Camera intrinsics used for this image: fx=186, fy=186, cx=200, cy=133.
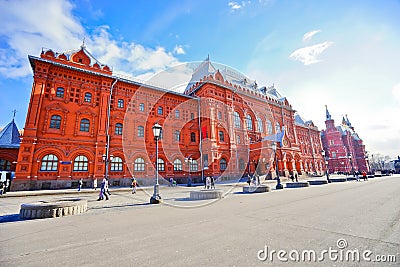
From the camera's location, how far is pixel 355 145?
69062mm

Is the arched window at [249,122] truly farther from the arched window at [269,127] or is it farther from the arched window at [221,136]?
the arched window at [221,136]

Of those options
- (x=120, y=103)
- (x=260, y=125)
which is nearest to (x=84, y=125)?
(x=120, y=103)

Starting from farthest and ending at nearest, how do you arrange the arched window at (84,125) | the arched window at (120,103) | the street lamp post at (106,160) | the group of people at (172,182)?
the arched window at (120,103), the group of people at (172,182), the arched window at (84,125), the street lamp post at (106,160)

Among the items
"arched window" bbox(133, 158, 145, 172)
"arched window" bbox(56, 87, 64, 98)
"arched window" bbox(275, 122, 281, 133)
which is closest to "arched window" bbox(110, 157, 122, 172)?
"arched window" bbox(133, 158, 145, 172)

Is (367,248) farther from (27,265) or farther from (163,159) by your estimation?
(163,159)

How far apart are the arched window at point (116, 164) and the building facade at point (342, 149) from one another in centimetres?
5902

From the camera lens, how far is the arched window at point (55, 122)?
827 inches

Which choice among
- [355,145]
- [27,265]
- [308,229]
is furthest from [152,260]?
[355,145]

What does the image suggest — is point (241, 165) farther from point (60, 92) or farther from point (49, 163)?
point (60, 92)

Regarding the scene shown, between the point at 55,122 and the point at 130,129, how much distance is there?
26.8 feet

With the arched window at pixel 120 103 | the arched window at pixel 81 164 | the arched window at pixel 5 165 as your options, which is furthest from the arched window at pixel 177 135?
the arched window at pixel 5 165

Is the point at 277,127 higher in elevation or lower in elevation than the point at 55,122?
higher

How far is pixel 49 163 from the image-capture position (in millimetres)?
20000

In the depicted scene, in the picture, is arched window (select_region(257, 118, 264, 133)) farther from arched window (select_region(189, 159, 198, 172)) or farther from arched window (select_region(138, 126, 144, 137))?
arched window (select_region(138, 126, 144, 137))
